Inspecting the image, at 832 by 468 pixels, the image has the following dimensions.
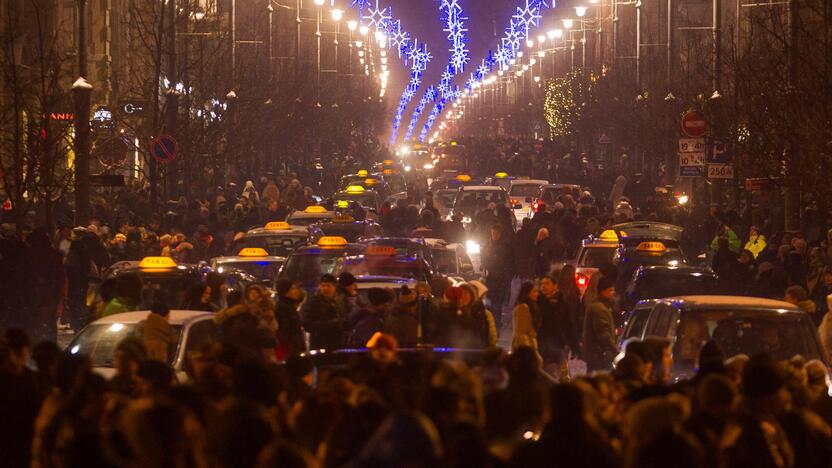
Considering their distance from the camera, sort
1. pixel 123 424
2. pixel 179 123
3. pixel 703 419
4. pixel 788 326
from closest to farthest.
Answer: pixel 123 424 < pixel 703 419 < pixel 788 326 < pixel 179 123

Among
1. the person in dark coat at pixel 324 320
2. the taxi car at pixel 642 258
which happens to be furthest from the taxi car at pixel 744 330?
the taxi car at pixel 642 258

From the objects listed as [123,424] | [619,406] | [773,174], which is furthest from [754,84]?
[123,424]

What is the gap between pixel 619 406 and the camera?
891cm

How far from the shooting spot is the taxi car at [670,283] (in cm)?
2081

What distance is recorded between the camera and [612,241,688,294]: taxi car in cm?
2406

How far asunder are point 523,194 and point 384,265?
31.7 metres

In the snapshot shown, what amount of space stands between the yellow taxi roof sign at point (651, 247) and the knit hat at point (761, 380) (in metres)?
15.8

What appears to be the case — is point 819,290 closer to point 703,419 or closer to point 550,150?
point 703,419

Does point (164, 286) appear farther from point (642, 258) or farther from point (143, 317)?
point (642, 258)

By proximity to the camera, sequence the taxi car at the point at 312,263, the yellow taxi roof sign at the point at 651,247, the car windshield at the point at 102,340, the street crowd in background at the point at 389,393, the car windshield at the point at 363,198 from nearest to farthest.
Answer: the street crowd in background at the point at 389,393
the car windshield at the point at 102,340
the taxi car at the point at 312,263
the yellow taxi roof sign at the point at 651,247
the car windshield at the point at 363,198

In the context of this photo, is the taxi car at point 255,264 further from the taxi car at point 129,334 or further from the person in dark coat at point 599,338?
the taxi car at point 129,334

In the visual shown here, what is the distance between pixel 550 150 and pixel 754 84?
5837 cm

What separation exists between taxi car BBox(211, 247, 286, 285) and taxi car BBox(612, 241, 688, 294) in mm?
Result: 4616

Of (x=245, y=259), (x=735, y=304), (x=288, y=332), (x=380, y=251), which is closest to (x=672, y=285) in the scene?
(x=380, y=251)
